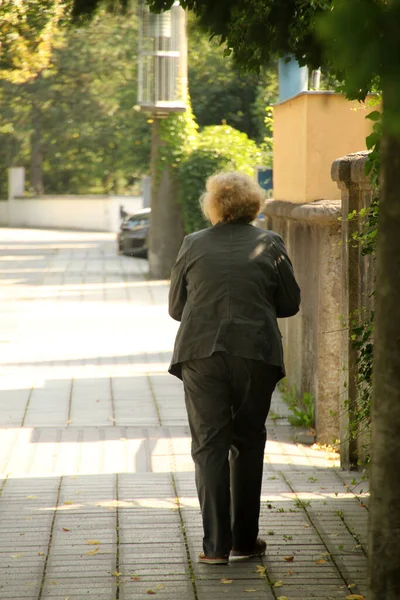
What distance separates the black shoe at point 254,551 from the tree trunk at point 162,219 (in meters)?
18.5

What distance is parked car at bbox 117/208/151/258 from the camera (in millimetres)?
31219

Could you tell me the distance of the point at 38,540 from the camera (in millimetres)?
5453

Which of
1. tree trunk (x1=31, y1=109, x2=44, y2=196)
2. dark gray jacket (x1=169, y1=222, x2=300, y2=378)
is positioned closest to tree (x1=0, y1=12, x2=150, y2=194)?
tree trunk (x1=31, y1=109, x2=44, y2=196)

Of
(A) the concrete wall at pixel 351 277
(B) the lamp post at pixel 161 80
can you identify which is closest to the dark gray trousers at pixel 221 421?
(A) the concrete wall at pixel 351 277

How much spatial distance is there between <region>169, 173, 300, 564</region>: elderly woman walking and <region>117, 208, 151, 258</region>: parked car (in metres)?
25.8

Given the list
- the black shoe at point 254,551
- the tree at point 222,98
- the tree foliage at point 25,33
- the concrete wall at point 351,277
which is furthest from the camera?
the tree at point 222,98

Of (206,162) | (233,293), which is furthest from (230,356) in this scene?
(206,162)

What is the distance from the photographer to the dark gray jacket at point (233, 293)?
16.0ft

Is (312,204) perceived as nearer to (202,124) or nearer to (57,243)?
(202,124)

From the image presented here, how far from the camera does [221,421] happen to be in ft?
16.2

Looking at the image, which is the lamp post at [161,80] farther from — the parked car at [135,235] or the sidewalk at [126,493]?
the sidewalk at [126,493]

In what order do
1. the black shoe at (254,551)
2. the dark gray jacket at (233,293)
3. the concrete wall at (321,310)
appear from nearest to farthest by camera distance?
the dark gray jacket at (233,293) → the black shoe at (254,551) → the concrete wall at (321,310)

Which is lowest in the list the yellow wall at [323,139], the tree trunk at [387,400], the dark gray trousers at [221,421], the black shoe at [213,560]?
the black shoe at [213,560]

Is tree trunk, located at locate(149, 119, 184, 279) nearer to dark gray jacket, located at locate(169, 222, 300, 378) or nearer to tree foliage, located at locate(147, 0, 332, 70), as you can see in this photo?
tree foliage, located at locate(147, 0, 332, 70)
